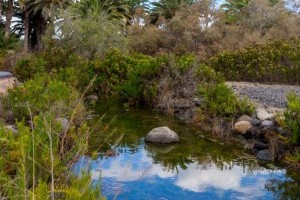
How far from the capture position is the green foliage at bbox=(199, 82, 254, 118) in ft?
42.2

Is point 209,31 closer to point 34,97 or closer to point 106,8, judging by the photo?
point 106,8

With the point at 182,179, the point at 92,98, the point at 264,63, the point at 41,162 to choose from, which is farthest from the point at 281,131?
the point at 264,63

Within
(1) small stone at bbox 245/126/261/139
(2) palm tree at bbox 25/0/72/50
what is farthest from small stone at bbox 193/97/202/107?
(2) palm tree at bbox 25/0/72/50

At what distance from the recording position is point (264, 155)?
10.1 m

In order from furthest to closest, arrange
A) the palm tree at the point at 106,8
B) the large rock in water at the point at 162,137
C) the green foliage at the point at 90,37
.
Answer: the palm tree at the point at 106,8 < the green foliage at the point at 90,37 < the large rock in water at the point at 162,137

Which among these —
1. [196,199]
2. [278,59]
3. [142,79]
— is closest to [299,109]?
[196,199]

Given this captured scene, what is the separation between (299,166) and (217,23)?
27530mm

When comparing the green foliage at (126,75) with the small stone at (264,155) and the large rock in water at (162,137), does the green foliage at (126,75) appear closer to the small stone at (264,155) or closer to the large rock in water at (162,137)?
the large rock in water at (162,137)

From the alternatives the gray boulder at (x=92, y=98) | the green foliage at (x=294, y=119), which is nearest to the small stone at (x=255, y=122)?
the green foliage at (x=294, y=119)

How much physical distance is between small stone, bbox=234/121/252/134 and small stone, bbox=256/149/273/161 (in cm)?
164

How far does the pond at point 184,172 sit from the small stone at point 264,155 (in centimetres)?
22

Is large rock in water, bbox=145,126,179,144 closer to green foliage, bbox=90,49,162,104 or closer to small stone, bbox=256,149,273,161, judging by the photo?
small stone, bbox=256,149,273,161

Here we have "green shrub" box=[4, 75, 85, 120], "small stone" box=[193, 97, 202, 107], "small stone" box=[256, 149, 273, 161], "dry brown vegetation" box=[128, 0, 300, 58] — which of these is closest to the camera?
"small stone" box=[256, 149, 273, 161]

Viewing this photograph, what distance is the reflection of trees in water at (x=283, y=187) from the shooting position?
26.0 ft
